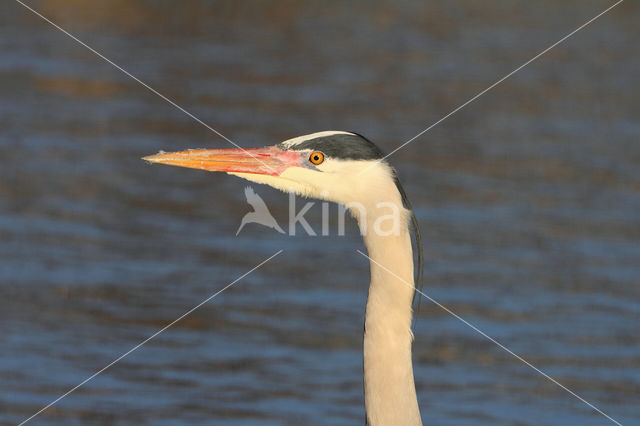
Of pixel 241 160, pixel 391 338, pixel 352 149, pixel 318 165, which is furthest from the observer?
pixel 241 160

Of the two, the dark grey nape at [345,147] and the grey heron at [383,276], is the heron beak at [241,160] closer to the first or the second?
the dark grey nape at [345,147]

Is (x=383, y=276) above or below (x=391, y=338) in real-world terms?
above

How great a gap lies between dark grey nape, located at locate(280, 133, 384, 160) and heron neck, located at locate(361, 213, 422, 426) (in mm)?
281

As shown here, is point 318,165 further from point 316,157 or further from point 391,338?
point 391,338

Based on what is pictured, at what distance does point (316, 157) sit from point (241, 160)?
412mm

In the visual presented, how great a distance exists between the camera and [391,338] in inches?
187

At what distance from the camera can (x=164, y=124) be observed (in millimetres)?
12180

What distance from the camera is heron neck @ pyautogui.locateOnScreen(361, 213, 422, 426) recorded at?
4.72 metres

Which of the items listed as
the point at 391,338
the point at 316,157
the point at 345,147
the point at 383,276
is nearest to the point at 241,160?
the point at 316,157

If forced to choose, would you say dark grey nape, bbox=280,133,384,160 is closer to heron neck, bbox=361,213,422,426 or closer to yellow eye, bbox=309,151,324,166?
yellow eye, bbox=309,151,324,166

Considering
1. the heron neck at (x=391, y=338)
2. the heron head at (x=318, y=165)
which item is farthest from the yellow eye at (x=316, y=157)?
the heron neck at (x=391, y=338)

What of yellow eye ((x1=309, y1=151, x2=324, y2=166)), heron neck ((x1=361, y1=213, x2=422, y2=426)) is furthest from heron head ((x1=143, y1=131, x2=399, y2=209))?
heron neck ((x1=361, y1=213, x2=422, y2=426))

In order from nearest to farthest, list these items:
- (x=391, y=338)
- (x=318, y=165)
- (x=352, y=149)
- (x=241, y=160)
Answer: (x=391, y=338)
(x=352, y=149)
(x=318, y=165)
(x=241, y=160)

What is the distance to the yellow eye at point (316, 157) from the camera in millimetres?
5004
